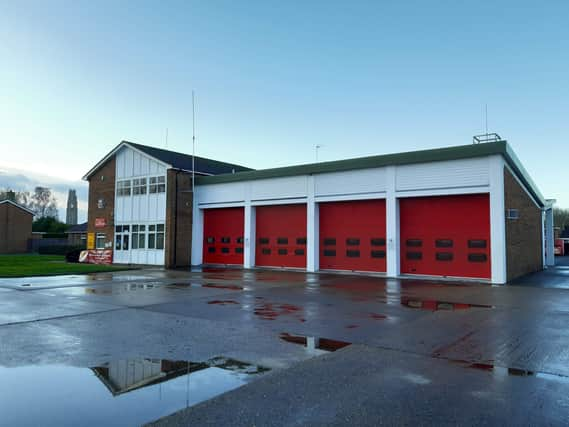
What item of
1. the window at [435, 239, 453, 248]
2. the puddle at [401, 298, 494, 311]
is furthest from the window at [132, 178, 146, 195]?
the puddle at [401, 298, 494, 311]

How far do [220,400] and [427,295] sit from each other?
1002 centimetres

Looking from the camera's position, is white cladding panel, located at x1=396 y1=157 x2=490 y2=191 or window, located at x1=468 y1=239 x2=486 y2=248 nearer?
white cladding panel, located at x1=396 y1=157 x2=490 y2=191

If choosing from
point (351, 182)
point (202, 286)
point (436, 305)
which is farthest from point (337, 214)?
point (436, 305)

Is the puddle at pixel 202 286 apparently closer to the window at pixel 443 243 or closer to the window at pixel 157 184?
the window at pixel 443 243

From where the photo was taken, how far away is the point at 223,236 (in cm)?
2652

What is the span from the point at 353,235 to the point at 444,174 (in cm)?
532

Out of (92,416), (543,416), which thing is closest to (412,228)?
(543,416)

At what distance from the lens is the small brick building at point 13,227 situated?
51719 mm

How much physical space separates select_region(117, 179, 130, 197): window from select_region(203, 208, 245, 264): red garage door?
5.91 m

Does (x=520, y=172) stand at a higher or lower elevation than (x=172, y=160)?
lower

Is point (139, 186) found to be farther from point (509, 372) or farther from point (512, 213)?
point (509, 372)

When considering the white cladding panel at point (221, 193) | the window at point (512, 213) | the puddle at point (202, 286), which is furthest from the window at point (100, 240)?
the window at point (512, 213)

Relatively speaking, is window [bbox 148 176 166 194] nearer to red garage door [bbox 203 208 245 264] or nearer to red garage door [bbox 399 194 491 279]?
red garage door [bbox 203 208 245 264]

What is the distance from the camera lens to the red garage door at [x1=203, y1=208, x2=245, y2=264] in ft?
84.6
